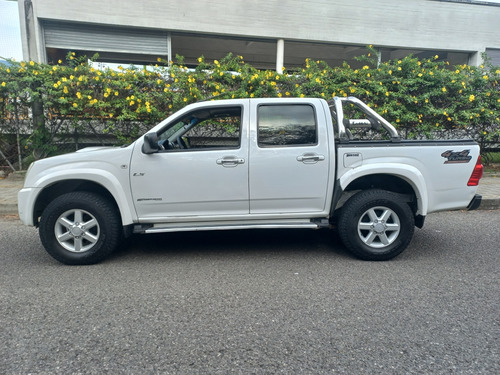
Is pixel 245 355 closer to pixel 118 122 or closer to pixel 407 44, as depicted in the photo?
pixel 118 122

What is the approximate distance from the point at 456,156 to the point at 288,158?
196 cm

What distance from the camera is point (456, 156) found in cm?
432

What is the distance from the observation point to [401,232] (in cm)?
432

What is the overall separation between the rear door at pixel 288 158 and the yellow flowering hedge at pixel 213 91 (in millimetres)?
3785

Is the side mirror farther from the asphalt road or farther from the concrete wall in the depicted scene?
the concrete wall

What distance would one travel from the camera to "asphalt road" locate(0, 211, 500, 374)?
2.51 meters

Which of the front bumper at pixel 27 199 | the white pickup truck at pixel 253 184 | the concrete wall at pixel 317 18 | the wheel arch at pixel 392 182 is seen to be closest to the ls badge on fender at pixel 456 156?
the white pickup truck at pixel 253 184

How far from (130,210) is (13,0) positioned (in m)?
A: 11.9

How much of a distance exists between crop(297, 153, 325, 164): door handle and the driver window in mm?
748

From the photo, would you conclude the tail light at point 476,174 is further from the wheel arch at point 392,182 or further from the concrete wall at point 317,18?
the concrete wall at point 317,18

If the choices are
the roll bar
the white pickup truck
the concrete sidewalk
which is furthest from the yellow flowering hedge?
the white pickup truck

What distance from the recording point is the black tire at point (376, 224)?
430cm

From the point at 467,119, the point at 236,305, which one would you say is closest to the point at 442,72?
the point at 467,119

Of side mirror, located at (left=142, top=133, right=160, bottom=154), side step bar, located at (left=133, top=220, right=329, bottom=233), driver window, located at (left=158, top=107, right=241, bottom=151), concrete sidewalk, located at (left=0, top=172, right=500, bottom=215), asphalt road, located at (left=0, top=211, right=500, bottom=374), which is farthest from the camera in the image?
concrete sidewalk, located at (left=0, top=172, right=500, bottom=215)
